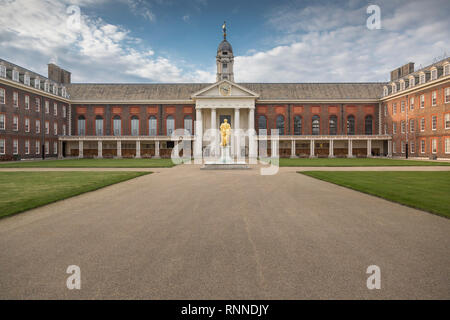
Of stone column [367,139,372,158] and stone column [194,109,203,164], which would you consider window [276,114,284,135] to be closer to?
stone column [194,109,203,164]

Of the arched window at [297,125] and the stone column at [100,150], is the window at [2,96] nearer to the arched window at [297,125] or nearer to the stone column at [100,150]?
the stone column at [100,150]

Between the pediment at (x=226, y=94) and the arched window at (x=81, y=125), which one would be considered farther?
the arched window at (x=81, y=125)

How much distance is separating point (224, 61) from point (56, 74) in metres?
37.5

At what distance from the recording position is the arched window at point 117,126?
57.2m

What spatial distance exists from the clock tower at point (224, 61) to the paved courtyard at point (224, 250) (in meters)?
58.1

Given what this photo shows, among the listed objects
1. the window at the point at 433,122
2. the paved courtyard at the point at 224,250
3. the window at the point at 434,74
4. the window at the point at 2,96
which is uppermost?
the window at the point at 434,74

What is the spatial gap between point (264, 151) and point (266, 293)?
52.5 m

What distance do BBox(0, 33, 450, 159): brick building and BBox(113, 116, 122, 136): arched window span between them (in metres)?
0.21

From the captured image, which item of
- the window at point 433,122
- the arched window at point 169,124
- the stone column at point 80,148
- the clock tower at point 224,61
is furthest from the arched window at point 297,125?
the stone column at point 80,148

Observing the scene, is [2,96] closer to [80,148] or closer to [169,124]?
[80,148]

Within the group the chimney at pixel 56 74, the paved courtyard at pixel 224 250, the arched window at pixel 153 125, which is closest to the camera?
A: the paved courtyard at pixel 224 250

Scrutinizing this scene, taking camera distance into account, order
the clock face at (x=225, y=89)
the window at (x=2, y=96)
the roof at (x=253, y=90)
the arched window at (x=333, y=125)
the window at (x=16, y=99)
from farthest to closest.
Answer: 1. the roof at (x=253, y=90)
2. the arched window at (x=333, y=125)
3. the clock face at (x=225, y=89)
4. the window at (x=16, y=99)
5. the window at (x=2, y=96)

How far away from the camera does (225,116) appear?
57.0 meters
